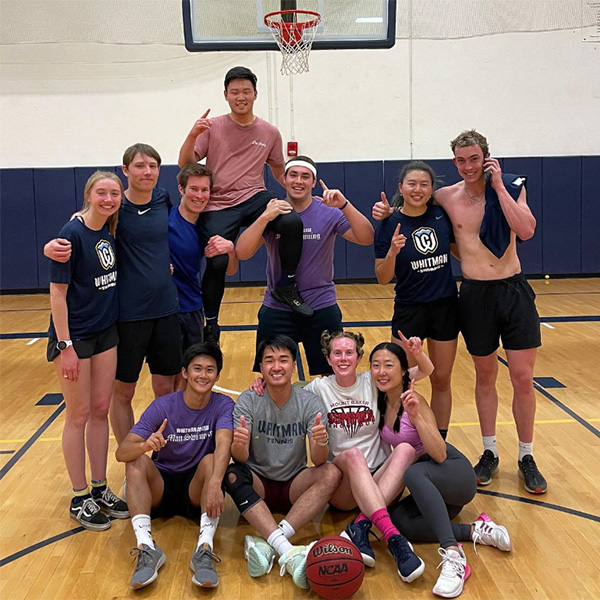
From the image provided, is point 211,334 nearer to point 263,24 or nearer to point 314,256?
point 314,256

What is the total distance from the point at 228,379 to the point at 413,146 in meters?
6.93

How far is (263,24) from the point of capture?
22.5 feet

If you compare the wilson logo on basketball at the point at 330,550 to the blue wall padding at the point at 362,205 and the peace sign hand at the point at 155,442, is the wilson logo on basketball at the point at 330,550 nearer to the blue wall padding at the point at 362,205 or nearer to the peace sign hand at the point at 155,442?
the peace sign hand at the point at 155,442

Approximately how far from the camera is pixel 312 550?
3.15m

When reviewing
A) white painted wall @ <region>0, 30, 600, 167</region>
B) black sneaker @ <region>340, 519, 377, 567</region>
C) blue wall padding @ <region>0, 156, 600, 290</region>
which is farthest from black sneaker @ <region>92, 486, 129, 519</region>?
white painted wall @ <region>0, 30, 600, 167</region>

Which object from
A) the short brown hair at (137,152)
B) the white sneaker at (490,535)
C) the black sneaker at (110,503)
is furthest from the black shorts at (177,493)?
the short brown hair at (137,152)

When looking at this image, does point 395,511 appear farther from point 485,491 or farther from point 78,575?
point 78,575

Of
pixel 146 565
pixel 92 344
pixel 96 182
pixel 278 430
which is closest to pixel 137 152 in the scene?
pixel 96 182

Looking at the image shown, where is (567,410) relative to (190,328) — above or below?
below

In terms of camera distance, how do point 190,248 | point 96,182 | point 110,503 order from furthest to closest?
point 190,248, point 110,503, point 96,182

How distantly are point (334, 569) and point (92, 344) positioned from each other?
5.67ft

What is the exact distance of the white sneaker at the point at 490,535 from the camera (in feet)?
11.2

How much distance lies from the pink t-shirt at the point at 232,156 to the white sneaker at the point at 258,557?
6.68 feet

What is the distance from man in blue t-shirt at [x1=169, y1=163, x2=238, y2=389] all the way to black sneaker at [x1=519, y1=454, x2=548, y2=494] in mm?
2162
